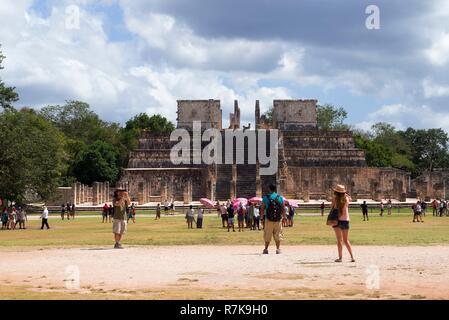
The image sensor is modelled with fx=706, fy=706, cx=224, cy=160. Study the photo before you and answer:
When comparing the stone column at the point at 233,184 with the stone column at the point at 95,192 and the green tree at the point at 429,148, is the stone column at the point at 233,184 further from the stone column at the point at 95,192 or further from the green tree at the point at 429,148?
the green tree at the point at 429,148

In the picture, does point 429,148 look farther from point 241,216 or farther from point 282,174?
point 241,216

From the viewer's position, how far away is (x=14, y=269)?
1426 cm

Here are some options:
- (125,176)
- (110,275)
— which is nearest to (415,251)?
(110,275)

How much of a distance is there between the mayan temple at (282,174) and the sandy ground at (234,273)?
4825 centimetres

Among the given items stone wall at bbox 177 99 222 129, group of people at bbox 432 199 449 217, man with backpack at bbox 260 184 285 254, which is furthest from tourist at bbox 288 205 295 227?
stone wall at bbox 177 99 222 129

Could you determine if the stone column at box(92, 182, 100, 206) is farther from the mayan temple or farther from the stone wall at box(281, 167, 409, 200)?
the stone wall at box(281, 167, 409, 200)

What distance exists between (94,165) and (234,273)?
68.1m

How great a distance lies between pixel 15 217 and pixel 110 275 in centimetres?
2412

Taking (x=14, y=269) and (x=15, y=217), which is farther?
(x=15, y=217)

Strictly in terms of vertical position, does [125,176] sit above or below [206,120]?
below

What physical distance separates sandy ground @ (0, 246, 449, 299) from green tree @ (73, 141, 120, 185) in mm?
61584

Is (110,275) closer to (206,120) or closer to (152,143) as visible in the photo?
(152,143)

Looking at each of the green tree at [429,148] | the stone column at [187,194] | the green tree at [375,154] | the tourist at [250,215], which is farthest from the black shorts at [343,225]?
the green tree at [429,148]

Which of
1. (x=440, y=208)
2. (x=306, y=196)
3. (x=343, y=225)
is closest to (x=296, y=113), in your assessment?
(x=306, y=196)
